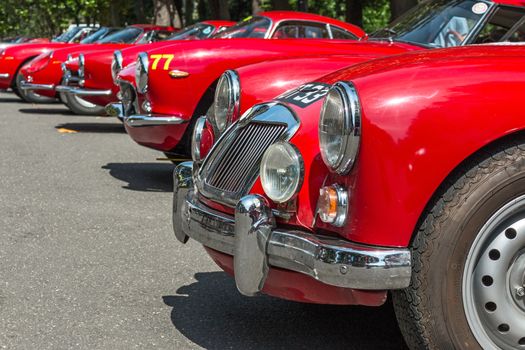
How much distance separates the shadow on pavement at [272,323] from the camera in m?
3.88

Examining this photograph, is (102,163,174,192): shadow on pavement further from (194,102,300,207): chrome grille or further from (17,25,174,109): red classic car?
(17,25,174,109): red classic car

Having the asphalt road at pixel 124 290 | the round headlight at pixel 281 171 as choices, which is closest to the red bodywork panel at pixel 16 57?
the asphalt road at pixel 124 290

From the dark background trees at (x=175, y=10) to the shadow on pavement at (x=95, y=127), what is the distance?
6.16 m

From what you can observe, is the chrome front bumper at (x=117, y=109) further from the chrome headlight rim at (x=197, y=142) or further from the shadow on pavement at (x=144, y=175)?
the chrome headlight rim at (x=197, y=142)

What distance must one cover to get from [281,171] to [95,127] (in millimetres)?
10022

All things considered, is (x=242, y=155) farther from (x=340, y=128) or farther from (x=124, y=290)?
(x=124, y=290)

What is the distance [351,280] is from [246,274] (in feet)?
1.54

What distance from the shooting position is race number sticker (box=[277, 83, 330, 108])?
12.1 ft

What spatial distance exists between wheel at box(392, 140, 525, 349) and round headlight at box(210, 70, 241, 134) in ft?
5.68

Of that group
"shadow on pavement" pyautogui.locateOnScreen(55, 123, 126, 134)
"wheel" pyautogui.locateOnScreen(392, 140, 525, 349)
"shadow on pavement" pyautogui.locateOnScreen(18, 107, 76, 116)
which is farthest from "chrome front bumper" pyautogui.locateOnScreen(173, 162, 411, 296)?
"shadow on pavement" pyautogui.locateOnScreen(18, 107, 76, 116)

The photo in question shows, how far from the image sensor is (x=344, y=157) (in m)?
3.20

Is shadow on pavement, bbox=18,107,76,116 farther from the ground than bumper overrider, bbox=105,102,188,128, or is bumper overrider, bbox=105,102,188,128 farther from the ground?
bumper overrider, bbox=105,102,188,128

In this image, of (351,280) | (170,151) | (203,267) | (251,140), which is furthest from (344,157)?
(170,151)

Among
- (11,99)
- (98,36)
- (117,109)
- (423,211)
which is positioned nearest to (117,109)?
(117,109)
